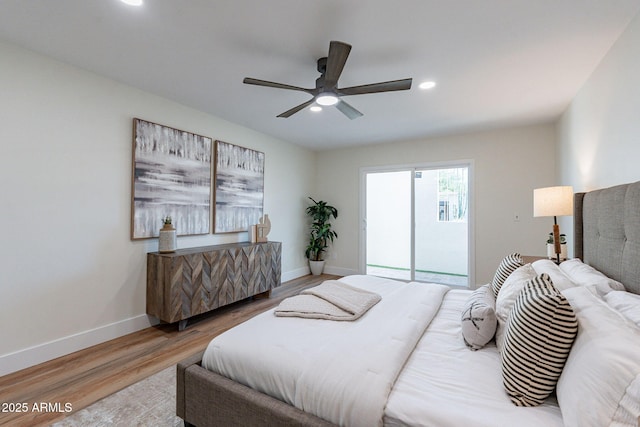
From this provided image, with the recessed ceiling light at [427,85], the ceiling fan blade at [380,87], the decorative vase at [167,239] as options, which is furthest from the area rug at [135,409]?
the recessed ceiling light at [427,85]

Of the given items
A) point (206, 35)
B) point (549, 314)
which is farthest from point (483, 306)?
point (206, 35)

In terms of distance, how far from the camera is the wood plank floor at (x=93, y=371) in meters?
1.82

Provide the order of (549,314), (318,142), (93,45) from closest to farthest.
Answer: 1. (549,314)
2. (93,45)
3. (318,142)

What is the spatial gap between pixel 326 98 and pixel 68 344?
3.08 metres

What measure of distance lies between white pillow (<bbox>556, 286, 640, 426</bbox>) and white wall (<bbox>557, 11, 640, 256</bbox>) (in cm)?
141

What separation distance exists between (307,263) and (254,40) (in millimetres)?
4174

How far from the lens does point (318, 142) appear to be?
5.07 m

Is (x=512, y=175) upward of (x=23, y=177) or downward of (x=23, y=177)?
upward

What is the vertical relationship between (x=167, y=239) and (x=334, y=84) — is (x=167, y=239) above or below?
below

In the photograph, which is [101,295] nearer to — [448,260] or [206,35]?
[206,35]

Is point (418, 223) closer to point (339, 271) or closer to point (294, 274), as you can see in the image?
point (339, 271)

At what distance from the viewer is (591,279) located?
1.56 metres

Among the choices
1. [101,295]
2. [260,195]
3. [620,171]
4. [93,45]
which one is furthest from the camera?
[260,195]

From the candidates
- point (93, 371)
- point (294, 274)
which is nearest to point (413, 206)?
point (294, 274)
